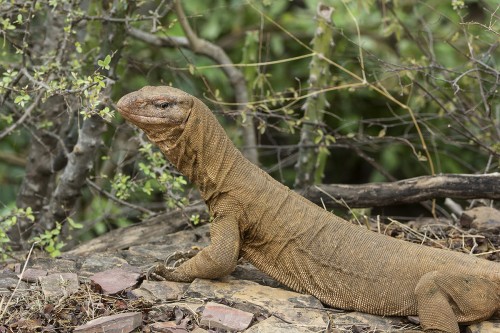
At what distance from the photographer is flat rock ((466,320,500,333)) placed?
570 cm

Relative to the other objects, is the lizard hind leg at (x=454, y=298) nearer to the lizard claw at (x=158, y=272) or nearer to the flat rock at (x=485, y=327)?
the flat rock at (x=485, y=327)

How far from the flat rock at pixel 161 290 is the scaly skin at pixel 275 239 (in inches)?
3.3

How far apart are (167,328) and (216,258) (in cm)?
82

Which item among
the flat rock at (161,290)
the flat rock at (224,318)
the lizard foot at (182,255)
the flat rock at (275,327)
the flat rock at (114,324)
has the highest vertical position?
the flat rock at (114,324)

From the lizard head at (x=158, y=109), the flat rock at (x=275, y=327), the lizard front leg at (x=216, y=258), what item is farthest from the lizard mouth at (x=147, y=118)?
the flat rock at (x=275, y=327)

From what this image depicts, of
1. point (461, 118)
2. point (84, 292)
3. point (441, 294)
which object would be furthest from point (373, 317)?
point (461, 118)

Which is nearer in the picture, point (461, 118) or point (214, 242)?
point (214, 242)

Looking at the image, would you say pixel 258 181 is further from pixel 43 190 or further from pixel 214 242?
pixel 43 190

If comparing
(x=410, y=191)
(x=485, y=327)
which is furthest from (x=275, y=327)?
(x=410, y=191)

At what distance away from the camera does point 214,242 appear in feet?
19.9


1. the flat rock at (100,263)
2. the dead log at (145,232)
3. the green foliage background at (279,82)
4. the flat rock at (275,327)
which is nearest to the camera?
the flat rock at (275,327)

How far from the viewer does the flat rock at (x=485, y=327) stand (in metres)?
5.70

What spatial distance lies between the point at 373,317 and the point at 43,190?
191 inches

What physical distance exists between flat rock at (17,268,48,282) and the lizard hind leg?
2813mm
